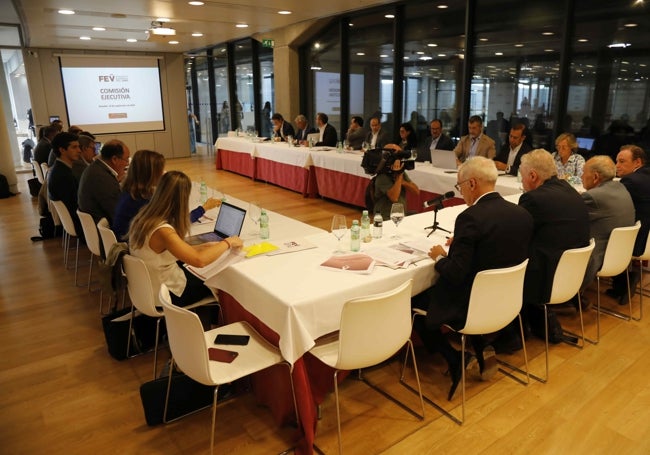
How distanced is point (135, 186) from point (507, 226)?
7.55ft

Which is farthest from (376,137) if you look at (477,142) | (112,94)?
(112,94)

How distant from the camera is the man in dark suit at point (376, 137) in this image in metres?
7.58

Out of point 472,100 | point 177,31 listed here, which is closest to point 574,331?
point 472,100

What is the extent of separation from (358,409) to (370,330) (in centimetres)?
77

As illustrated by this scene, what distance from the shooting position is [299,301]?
6.89 ft

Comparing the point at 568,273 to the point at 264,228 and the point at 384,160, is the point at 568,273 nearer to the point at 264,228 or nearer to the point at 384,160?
the point at 384,160

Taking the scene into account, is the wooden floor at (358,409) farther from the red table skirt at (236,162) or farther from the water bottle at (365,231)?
the red table skirt at (236,162)

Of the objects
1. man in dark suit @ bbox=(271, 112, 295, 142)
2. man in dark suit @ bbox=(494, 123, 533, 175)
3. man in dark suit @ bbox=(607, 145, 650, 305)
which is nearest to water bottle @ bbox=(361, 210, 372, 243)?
man in dark suit @ bbox=(607, 145, 650, 305)

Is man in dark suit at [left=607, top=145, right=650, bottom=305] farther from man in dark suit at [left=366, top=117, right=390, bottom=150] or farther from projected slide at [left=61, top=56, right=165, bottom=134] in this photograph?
projected slide at [left=61, top=56, right=165, bottom=134]

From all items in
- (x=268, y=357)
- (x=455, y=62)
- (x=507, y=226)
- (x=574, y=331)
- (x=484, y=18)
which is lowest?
(x=574, y=331)

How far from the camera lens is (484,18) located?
6.80 m

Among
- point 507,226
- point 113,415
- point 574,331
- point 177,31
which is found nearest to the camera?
point 507,226

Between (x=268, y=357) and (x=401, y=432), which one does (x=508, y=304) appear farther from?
(x=268, y=357)

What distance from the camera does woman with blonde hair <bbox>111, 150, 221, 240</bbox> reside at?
10.1 feet
